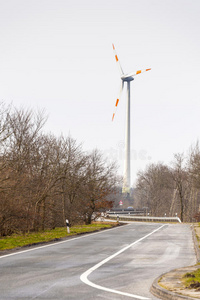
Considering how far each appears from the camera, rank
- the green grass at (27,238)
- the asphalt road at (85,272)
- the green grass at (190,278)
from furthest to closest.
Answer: the green grass at (27,238)
the green grass at (190,278)
the asphalt road at (85,272)

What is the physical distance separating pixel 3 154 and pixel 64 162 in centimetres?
869

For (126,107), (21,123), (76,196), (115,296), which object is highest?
(126,107)

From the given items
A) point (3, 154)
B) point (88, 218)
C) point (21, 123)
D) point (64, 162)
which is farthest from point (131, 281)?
point (88, 218)

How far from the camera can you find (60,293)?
7.50 metres

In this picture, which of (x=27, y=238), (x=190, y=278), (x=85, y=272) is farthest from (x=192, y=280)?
(x=27, y=238)

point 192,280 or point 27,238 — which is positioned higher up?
point 27,238

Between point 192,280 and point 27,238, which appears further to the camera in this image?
point 27,238

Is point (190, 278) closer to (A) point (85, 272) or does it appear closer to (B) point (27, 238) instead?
(A) point (85, 272)

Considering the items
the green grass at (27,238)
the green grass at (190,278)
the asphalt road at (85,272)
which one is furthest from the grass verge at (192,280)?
the green grass at (27,238)

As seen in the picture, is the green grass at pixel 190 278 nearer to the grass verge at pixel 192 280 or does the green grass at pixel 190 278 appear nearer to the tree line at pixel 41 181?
the grass verge at pixel 192 280

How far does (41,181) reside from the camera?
26.8 metres

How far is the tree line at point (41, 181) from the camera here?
22.0 m

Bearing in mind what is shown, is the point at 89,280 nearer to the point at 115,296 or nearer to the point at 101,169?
the point at 115,296

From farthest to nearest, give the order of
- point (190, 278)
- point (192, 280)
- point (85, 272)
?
1. point (85, 272)
2. point (190, 278)
3. point (192, 280)
